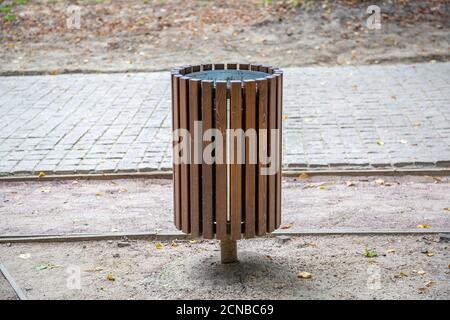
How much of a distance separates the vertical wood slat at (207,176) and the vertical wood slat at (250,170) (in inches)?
9.3

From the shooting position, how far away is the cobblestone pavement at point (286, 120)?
27.0 feet

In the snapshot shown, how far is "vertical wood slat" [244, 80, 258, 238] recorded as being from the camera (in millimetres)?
4906

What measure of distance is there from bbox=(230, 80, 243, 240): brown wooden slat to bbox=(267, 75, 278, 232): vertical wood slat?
0.23 meters

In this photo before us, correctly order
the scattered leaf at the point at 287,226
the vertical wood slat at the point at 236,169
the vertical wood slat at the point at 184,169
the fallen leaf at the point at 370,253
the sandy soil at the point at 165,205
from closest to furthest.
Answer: the vertical wood slat at the point at 236,169 → the vertical wood slat at the point at 184,169 → the fallen leaf at the point at 370,253 → the scattered leaf at the point at 287,226 → the sandy soil at the point at 165,205

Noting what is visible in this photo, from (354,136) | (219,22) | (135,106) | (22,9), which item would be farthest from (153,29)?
(354,136)

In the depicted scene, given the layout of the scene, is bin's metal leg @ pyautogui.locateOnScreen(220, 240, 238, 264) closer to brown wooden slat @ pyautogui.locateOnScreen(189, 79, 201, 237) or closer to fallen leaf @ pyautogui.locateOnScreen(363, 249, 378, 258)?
brown wooden slat @ pyautogui.locateOnScreen(189, 79, 201, 237)

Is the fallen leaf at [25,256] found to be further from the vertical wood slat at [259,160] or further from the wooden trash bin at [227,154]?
the vertical wood slat at [259,160]

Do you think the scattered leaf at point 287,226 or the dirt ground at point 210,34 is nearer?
the scattered leaf at point 287,226

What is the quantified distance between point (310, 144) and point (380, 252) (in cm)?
298

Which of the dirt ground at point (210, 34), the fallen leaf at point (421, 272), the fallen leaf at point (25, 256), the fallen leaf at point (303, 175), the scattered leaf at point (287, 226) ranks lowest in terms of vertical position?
the fallen leaf at point (25, 256)

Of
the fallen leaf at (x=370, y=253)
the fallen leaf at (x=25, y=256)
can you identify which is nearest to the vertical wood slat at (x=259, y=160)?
the fallen leaf at (x=370, y=253)

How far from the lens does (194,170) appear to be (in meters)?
5.08

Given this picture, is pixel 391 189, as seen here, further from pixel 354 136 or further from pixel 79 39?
pixel 79 39

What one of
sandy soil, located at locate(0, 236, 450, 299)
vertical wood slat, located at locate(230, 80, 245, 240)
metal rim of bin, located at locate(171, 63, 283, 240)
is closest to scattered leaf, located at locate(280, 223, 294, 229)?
sandy soil, located at locate(0, 236, 450, 299)
